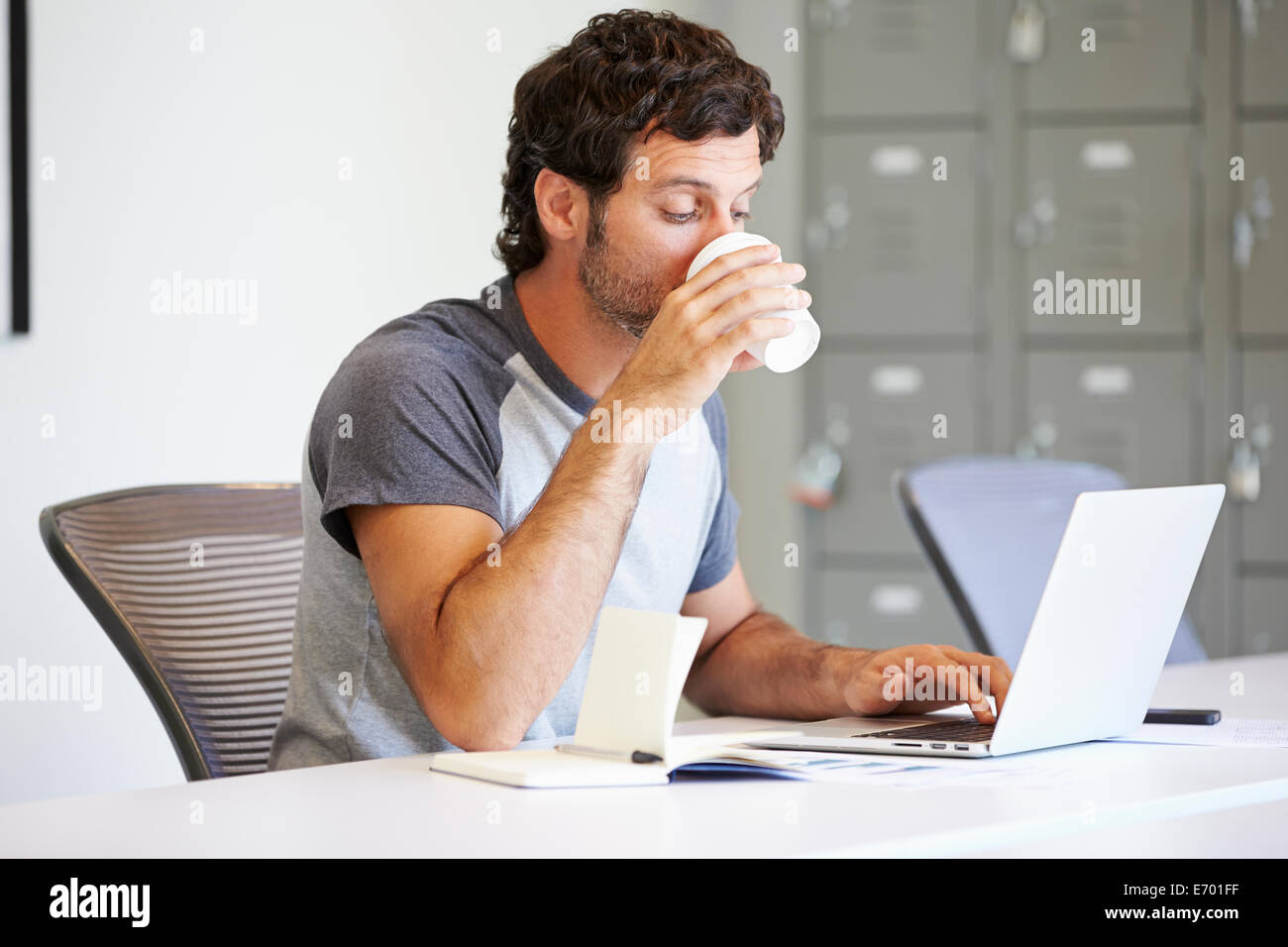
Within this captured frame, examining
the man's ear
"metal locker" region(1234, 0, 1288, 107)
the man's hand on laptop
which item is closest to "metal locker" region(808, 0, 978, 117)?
"metal locker" region(1234, 0, 1288, 107)

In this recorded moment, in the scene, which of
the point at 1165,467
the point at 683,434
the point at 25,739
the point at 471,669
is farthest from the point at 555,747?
the point at 1165,467

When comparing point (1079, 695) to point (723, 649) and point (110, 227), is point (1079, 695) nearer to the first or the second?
point (723, 649)

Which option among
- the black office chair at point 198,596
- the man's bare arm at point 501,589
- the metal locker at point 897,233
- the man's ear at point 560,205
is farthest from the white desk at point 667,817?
the metal locker at point 897,233

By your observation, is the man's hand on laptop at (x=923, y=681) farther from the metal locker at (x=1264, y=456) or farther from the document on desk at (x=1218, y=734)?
the metal locker at (x=1264, y=456)

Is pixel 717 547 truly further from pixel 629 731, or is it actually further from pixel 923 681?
pixel 629 731

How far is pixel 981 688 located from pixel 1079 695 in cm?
18

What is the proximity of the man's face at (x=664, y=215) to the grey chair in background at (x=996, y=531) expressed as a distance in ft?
1.59

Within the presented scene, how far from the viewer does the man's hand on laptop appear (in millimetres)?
1129

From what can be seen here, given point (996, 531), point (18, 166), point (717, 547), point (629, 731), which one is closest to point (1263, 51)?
point (996, 531)

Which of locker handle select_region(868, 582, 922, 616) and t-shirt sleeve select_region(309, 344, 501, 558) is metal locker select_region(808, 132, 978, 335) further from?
t-shirt sleeve select_region(309, 344, 501, 558)

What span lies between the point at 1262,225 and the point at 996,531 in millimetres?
1625

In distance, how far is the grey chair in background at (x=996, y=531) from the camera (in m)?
1.66

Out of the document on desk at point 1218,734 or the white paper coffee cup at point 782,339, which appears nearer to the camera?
the document on desk at point 1218,734

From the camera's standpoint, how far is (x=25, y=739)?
195cm
